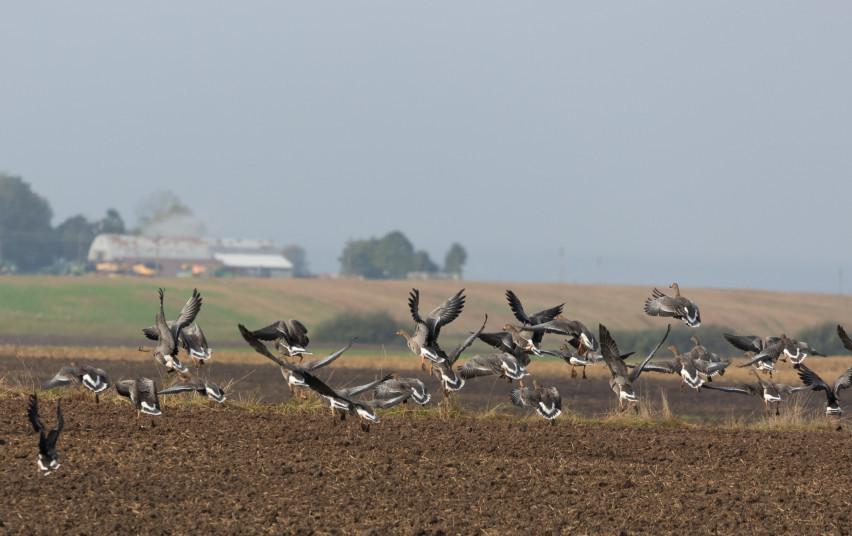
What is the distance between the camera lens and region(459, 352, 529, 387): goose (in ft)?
68.4

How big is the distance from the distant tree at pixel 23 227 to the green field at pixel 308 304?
62.4 m

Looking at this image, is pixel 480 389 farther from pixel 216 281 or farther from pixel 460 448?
pixel 216 281

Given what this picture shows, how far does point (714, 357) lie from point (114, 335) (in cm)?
6993

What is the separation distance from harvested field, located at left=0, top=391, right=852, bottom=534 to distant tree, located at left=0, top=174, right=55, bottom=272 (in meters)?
164

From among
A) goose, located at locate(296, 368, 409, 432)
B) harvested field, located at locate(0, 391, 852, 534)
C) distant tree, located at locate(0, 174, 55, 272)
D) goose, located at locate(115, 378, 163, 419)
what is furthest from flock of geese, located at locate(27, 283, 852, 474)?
distant tree, located at locate(0, 174, 55, 272)

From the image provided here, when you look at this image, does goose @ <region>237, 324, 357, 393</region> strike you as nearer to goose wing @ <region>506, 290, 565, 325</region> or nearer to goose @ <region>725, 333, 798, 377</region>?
goose wing @ <region>506, 290, 565, 325</region>

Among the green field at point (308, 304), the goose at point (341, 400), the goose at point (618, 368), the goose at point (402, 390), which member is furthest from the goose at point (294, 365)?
the green field at point (308, 304)

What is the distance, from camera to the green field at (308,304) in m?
95.6

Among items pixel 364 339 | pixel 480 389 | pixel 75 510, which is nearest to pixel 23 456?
pixel 75 510

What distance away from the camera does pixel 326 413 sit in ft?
71.5

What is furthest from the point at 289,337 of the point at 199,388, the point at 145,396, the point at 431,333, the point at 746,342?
the point at 746,342

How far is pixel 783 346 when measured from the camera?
74.0 feet

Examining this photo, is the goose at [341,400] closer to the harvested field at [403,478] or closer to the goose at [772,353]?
the harvested field at [403,478]

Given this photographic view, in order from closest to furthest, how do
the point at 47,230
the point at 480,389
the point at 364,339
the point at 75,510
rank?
the point at 75,510, the point at 480,389, the point at 364,339, the point at 47,230
